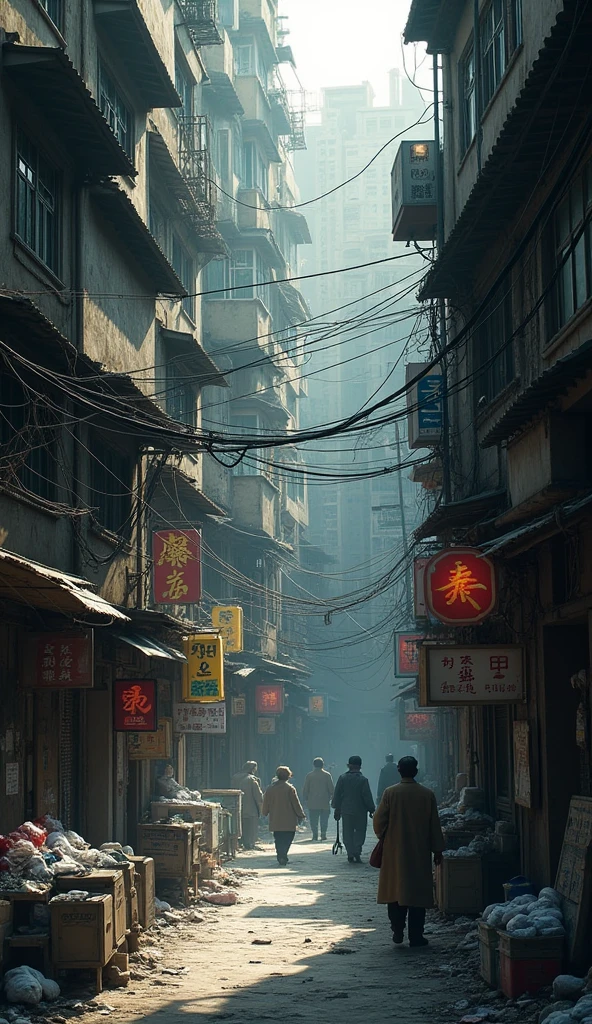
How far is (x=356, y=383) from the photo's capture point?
71562 mm

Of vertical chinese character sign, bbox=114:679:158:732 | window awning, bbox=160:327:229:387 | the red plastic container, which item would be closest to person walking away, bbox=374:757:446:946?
the red plastic container

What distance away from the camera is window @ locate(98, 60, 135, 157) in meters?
18.6

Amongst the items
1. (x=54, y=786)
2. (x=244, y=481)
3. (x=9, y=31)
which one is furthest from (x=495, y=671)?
(x=244, y=481)

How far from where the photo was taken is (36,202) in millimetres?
14812

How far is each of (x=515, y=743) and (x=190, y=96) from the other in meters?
17.8

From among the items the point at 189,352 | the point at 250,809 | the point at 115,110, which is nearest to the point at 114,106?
the point at 115,110

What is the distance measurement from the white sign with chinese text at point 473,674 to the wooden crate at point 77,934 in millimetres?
4189

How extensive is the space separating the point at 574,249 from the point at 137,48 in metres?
10.1

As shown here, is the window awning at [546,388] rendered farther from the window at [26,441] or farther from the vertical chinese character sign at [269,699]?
the vertical chinese character sign at [269,699]

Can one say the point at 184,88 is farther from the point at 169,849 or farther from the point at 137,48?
the point at 169,849

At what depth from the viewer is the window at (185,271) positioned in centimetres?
2592

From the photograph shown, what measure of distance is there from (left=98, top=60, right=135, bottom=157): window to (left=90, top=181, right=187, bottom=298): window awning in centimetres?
144

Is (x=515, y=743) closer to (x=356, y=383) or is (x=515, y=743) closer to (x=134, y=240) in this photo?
(x=134, y=240)

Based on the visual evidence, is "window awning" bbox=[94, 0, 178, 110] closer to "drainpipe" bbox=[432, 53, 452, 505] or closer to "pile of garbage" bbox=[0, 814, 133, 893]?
"drainpipe" bbox=[432, 53, 452, 505]
